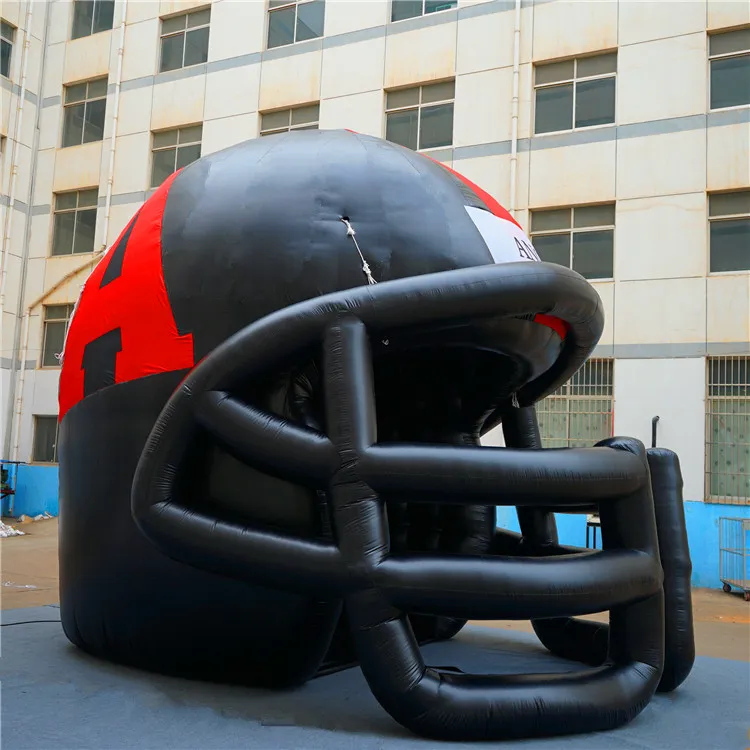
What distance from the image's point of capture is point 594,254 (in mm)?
14383

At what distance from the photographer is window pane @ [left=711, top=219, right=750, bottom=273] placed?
44.0 feet

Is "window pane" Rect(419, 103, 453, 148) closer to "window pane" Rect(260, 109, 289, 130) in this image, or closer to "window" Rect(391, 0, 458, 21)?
"window" Rect(391, 0, 458, 21)

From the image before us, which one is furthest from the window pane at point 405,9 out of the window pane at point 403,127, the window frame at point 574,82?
the window frame at point 574,82

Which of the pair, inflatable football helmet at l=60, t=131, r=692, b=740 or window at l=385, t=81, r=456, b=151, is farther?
window at l=385, t=81, r=456, b=151

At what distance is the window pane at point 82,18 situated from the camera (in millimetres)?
20906

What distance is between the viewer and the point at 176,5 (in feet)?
63.6

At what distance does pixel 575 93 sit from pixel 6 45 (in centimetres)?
1379

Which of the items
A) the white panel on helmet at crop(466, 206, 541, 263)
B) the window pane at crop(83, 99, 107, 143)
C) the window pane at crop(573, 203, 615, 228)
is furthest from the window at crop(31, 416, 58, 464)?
the white panel on helmet at crop(466, 206, 541, 263)

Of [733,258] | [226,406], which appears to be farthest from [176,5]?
[226,406]

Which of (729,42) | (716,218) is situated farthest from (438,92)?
(716,218)

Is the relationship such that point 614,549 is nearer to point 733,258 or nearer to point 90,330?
point 90,330

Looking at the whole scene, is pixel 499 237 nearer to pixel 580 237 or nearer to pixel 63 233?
pixel 580 237

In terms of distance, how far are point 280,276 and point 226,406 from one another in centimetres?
71

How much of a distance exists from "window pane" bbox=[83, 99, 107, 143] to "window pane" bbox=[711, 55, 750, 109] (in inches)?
541
